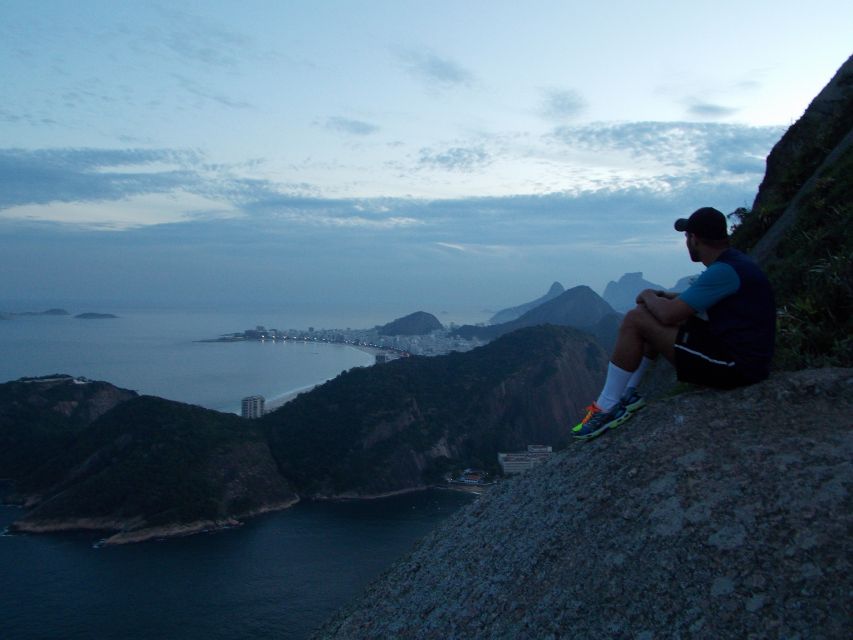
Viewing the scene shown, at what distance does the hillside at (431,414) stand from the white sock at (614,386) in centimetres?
3860

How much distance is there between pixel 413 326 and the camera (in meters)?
156

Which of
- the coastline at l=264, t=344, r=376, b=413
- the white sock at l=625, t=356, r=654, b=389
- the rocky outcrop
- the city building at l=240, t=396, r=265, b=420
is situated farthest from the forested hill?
the city building at l=240, t=396, r=265, b=420

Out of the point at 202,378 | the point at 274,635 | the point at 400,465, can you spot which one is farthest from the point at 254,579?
the point at 202,378

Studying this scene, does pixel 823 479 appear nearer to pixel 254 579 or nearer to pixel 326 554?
pixel 254 579

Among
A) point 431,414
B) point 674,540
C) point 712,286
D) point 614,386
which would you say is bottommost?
point 431,414

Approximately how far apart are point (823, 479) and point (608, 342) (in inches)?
3227

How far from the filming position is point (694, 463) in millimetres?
3885

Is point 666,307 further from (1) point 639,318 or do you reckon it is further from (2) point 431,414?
(2) point 431,414

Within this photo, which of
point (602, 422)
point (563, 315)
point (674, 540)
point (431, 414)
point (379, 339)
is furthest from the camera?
point (379, 339)

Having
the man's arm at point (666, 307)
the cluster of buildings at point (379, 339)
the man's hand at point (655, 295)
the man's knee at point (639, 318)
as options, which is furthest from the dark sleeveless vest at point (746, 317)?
the cluster of buildings at point (379, 339)

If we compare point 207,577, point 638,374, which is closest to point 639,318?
point 638,374

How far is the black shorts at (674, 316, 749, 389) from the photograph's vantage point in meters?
4.24

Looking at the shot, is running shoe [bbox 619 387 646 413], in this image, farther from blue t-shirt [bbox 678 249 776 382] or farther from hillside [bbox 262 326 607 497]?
hillside [bbox 262 326 607 497]

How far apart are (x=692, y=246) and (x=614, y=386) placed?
112cm
